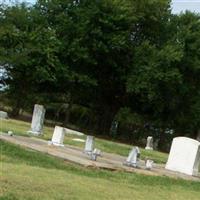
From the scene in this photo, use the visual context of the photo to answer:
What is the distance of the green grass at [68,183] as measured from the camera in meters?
9.78

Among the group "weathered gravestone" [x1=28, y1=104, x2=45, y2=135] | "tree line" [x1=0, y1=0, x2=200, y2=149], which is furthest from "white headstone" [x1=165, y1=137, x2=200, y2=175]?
"tree line" [x1=0, y1=0, x2=200, y2=149]

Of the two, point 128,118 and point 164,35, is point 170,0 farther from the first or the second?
point 128,118

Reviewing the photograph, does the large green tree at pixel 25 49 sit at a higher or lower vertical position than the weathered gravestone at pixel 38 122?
higher

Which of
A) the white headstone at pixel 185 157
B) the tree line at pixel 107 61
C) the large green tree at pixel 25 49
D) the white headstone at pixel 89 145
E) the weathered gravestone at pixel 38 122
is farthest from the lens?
the tree line at pixel 107 61

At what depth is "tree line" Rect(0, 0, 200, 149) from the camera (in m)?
42.9

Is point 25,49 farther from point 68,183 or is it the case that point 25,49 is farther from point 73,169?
point 68,183

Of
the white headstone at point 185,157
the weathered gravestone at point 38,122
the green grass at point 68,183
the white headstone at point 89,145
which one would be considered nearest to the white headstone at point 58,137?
the white headstone at point 89,145

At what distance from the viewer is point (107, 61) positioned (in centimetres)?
4584

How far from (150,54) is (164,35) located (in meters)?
4.52

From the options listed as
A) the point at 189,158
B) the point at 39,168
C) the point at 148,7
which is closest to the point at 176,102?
the point at 148,7

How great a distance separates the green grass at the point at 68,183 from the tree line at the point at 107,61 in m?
26.8

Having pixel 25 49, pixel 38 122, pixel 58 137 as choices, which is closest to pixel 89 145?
pixel 58 137

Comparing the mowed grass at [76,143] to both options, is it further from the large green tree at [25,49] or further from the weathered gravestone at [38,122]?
the large green tree at [25,49]

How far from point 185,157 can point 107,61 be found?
26.2 meters
